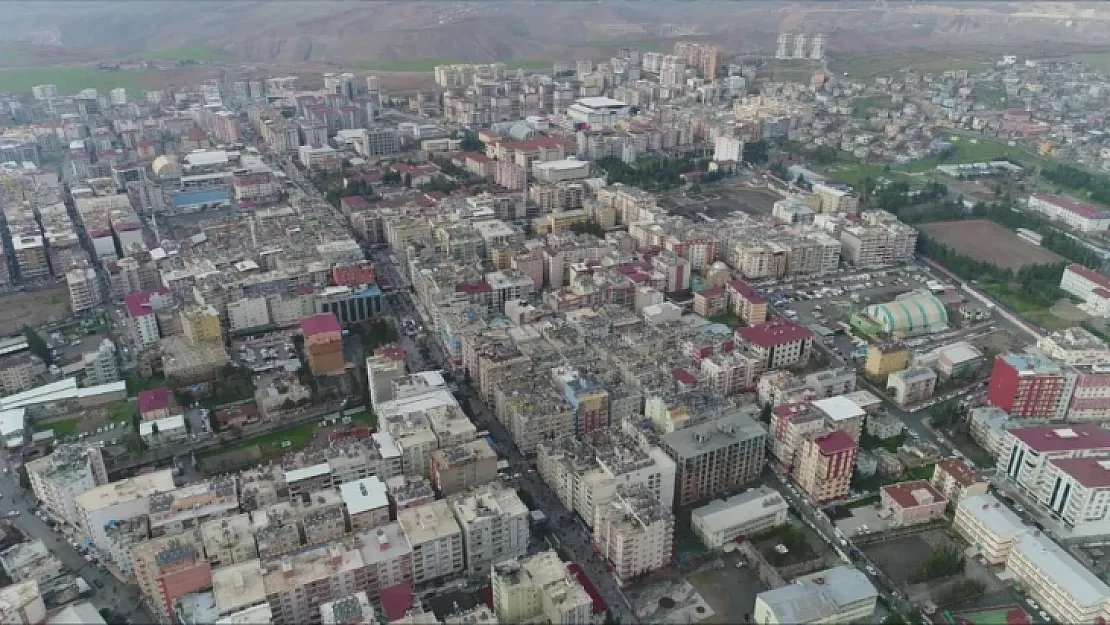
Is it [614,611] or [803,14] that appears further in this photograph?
[803,14]

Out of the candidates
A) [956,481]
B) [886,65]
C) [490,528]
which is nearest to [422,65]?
[886,65]

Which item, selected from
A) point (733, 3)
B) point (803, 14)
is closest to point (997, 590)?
point (803, 14)

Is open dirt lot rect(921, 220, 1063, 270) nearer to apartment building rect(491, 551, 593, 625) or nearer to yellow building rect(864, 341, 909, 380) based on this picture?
yellow building rect(864, 341, 909, 380)

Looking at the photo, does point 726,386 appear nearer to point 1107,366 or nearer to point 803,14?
point 1107,366

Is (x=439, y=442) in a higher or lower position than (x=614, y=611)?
higher

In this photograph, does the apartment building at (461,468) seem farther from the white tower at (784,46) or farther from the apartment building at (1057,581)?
the white tower at (784,46)

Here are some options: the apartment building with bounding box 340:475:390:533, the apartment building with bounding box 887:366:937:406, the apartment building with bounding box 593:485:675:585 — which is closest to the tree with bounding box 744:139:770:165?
the apartment building with bounding box 887:366:937:406
